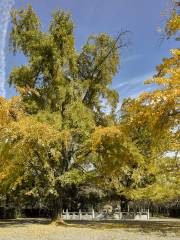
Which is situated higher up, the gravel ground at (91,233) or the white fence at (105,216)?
the white fence at (105,216)

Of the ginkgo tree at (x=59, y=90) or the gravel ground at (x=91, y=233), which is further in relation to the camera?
the ginkgo tree at (x=59, y=90)

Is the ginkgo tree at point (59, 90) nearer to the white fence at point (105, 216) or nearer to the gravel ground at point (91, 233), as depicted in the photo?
the gravel ground at point (91, 233)

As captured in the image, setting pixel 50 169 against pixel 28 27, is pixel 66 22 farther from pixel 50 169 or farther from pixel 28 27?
pixel 50 169

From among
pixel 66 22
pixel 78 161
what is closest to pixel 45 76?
pixel 66 22

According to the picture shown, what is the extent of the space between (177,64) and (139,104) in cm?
194

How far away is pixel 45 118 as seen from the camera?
2056cm

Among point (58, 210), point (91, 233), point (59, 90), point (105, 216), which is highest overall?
point (59, 90)

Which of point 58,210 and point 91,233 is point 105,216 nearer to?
point 58,210

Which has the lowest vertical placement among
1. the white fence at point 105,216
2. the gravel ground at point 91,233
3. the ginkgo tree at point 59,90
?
the gravel ground at point 91,233

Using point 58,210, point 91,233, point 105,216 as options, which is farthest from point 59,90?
point 105,216

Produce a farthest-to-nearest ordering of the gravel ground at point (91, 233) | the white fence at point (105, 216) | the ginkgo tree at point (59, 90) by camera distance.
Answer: the white fence at point (105, 216), the ginkgo tree at point (59, 90), the gravel ground at point (91, 233)

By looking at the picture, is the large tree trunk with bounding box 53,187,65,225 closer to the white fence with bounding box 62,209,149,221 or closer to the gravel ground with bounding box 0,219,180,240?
the gravel ground with bounding box 0,219,180,240

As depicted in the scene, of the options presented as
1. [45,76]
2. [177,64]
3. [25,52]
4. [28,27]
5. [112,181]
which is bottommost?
[112,181]

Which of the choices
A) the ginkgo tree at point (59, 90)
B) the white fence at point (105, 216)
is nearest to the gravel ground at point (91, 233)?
the ginkgo tree at point (59, 90)
